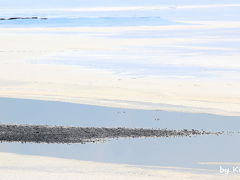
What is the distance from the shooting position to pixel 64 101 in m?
19.1

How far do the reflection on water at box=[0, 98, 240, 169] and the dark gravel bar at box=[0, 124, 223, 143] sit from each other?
262mm

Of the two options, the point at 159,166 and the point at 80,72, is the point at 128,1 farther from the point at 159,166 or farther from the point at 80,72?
the point at 159,166

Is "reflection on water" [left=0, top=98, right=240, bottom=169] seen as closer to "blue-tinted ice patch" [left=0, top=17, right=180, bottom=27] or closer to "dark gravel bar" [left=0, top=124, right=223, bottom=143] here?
"dark gravel bar" [left=0, top=124, right=223, bottom=143]

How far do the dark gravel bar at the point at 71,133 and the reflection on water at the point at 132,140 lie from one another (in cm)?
26

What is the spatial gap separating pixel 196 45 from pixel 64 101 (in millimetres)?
14668

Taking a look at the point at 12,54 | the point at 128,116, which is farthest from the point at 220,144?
the point at 12,54

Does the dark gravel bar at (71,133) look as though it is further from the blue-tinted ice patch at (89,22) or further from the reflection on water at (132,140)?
the blue-tinted ice patch at (89,22)

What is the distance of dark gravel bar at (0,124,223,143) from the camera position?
1438cm

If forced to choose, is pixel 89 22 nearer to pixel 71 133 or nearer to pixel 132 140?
pixel 71 133

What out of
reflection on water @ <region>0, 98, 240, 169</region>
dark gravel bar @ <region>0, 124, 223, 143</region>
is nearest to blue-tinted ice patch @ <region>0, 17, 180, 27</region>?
reflection on water @ <region>0, 98, 240, 169</region>

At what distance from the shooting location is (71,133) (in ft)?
48.5

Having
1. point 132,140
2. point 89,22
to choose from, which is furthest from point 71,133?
point 89,22

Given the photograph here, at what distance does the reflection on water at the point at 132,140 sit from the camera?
526 inches

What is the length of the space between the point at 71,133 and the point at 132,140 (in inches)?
42.1
